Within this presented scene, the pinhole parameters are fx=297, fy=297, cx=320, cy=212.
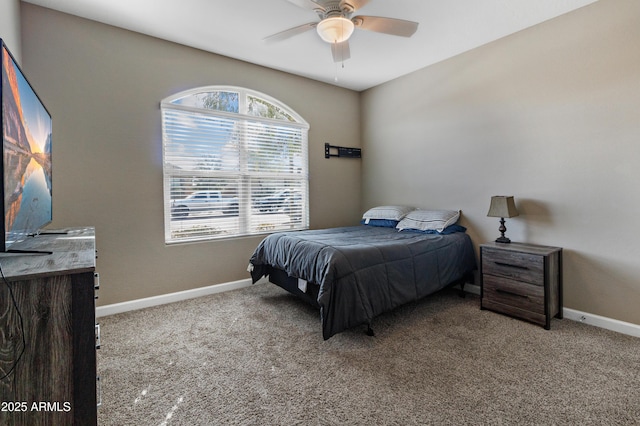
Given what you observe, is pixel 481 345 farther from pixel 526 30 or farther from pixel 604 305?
pixel 526 30

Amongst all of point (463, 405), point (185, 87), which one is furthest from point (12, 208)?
point (185, 87)

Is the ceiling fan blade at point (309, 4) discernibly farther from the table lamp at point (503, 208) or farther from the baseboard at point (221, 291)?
the baseboard at point (221, 291)

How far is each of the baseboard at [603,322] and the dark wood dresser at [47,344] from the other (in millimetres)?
3523

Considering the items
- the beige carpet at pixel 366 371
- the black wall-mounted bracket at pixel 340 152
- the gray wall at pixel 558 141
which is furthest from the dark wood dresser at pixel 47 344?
the black wall-mounted bracket at pixel 340 152

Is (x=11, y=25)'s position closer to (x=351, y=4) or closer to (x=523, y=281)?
(x=351, y=4)

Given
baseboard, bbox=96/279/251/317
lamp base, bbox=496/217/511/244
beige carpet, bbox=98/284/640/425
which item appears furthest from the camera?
lamp base, bbox=496/217/511/244

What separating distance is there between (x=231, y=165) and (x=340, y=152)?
5.64ft

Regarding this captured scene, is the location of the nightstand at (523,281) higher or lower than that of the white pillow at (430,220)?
lower

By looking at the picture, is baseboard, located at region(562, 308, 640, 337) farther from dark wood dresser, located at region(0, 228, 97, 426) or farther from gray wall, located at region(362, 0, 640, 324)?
dark wood dresser, located at region(0, 228, 97, 426)

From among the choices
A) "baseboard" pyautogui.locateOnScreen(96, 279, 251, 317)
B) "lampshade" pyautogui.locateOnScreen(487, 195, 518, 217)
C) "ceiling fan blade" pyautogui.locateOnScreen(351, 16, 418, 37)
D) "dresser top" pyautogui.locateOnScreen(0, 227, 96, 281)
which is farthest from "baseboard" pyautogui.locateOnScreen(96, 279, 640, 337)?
"ceiling fan blade" pyautogui.locateOnScreen(351, 16, 418, 37)

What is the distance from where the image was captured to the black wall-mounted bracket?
14.5 ft

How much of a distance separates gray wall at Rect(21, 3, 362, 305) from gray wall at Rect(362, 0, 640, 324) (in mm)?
2548

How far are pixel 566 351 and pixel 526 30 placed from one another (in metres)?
2.92

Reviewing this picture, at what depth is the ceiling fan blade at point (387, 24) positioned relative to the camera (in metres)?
2.23
